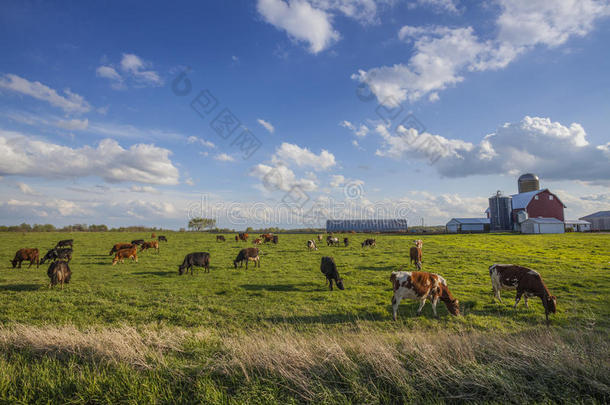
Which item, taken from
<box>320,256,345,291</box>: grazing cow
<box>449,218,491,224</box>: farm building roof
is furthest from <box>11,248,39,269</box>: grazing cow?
<box>449,218,491,224</box>: farm building roof

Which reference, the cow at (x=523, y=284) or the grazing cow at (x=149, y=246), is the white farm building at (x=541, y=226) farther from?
the grazing cow at (x=149, y=246)

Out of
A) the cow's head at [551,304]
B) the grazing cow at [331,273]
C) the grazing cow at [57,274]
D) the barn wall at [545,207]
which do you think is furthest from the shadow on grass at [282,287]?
the barn wall at [545,207]

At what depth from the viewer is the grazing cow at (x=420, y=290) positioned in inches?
375

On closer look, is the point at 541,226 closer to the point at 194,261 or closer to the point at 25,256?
the point at 194,261

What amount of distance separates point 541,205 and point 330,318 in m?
75.3

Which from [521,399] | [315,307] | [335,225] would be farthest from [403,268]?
[335,225]

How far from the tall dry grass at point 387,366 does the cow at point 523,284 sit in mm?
4923

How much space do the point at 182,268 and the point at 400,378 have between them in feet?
55.6

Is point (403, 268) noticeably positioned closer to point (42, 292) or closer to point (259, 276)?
point (259, 276)

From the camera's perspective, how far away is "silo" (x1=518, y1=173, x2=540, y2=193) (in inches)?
2916

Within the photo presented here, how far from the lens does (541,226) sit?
2146 inches

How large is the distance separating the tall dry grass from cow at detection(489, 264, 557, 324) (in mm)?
4923

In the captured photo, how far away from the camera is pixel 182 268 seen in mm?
18047

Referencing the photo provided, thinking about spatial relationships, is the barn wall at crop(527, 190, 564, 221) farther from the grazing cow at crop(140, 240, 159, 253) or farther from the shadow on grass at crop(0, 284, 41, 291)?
the shadow on grass at crop(0, 284, 41, 291)
